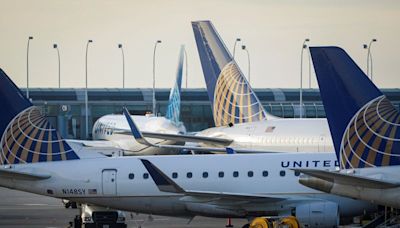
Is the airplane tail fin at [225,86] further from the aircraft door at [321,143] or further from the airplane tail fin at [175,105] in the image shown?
the airplane tail fin at [175,105]

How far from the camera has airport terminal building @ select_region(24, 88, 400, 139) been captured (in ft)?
457

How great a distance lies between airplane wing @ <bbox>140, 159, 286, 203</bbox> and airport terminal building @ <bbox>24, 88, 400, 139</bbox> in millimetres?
94936

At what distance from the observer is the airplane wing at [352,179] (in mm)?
33531

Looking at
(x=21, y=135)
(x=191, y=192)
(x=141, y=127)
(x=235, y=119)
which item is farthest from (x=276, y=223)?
(x=141, y=127)

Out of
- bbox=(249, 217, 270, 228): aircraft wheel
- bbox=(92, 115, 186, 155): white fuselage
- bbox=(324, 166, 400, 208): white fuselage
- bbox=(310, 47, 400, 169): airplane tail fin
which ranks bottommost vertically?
bbox=(92, 115, 186, 155): white fuselage

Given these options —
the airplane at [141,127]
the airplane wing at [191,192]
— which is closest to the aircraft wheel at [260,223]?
the airplane wing at [191,192]

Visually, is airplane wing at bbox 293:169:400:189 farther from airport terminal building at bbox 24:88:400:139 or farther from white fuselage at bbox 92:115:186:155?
airport terminal building at bbox 24:88:400:139

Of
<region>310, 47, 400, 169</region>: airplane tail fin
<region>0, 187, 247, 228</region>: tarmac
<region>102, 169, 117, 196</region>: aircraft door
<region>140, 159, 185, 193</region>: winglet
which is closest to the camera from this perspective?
<region>310, 47, 400, 169</region>: airplane tail fin

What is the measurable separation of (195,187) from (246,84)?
28.4m

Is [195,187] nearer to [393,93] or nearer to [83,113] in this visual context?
[83,113]

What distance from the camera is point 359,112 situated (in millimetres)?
34656

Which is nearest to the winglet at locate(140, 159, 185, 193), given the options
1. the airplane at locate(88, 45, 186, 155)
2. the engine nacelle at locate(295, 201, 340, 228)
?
the engine nacelle at locate(295, 201, 340, 228)

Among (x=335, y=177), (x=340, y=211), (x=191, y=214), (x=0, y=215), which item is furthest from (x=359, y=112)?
(x=0, y=215)

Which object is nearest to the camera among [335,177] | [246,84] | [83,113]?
[335,177]
